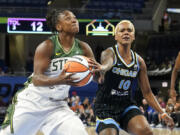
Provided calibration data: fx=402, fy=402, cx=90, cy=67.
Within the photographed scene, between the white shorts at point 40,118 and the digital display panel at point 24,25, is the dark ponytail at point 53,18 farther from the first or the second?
the digital display panel at point 24,25

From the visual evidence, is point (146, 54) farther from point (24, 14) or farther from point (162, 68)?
point (24, 14)

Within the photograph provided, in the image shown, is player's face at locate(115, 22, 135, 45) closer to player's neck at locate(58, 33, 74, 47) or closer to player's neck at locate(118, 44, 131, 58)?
player's neck at locate(118, 44, 131, 58)

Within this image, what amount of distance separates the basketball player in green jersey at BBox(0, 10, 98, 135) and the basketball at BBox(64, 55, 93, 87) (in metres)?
0.07

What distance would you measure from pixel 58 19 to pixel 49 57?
0.42 meters

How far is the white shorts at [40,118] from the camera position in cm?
369

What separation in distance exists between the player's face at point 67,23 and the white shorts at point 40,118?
0.70 meters

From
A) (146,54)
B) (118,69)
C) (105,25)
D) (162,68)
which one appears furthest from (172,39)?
(118,69)

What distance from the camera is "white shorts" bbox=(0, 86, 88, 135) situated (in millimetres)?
3693

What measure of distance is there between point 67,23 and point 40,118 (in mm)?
947

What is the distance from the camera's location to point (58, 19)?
3.96 meters

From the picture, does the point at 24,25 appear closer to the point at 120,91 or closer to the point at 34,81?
the point at 120,91

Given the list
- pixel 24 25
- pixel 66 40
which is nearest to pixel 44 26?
pixel 24 25

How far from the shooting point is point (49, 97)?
382cm

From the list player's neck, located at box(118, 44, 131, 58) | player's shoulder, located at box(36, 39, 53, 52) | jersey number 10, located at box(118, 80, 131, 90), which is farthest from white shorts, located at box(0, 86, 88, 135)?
player's neck, located at box(118, 44, 131, 58)
